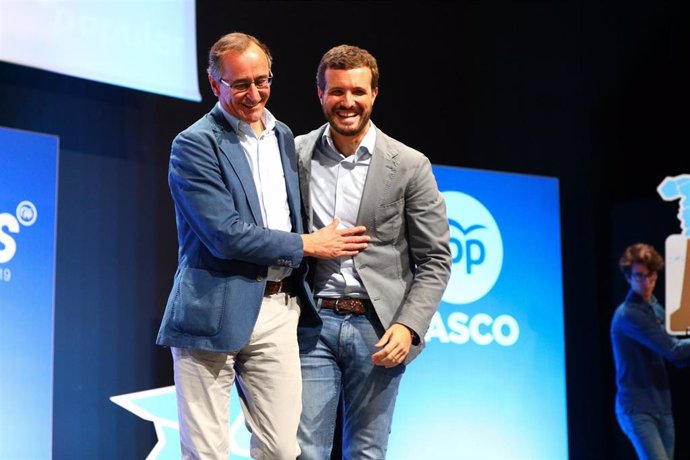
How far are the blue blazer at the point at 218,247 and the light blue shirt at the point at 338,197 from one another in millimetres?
229

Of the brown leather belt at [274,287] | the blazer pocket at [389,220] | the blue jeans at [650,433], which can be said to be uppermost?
the blazer pocket at [389,220]

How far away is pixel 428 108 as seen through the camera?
4934 mm

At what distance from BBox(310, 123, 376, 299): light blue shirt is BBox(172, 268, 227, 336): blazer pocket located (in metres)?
0.42

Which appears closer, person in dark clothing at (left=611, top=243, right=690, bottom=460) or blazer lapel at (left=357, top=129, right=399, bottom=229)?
blazer lapel at (left=357, top=129, right=399, bottom=229)

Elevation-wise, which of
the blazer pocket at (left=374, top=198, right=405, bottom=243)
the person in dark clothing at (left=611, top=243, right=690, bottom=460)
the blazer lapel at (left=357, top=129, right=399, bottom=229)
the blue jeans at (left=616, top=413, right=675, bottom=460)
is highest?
the blazer lapel at (left=357, top=129, right=399, bottom=229)

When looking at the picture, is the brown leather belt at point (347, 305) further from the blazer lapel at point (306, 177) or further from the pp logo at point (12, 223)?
the pp logo at point (12, 223)

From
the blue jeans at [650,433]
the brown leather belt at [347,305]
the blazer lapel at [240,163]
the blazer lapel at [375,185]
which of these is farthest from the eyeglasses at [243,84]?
the blue jeans at [650,433]

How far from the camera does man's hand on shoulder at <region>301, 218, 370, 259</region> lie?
272 cm

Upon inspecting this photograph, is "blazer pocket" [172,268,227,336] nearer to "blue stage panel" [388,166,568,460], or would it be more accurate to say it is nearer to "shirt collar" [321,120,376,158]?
"shirt collar" [321,120,376,158]

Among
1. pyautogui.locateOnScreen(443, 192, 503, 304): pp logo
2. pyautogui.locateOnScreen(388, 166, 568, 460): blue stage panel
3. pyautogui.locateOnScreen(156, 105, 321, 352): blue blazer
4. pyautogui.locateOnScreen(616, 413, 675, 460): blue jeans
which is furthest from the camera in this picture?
pyautogui.locateOnScreen(616, 413, 675, 460): blue jeans

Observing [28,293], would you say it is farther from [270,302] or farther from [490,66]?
[490,66]

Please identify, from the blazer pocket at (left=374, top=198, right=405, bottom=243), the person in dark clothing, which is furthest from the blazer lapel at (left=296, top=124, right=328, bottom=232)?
the person in dark clothing

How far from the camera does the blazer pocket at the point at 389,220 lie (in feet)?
9.62

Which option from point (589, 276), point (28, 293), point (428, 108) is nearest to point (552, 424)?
point (589, 276)
